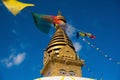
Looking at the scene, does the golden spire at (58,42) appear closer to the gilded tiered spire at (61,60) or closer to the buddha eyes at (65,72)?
the gilded tiered spire at (61,60)

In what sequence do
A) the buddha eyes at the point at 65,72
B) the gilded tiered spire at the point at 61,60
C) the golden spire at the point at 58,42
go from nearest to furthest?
1. the buddha eyes at the point at 65,72
2. the gilded tiered spire at the point at 61,60
3. the golden spire at the point at 58,42

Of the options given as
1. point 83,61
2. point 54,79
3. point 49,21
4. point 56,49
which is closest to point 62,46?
point 56,49

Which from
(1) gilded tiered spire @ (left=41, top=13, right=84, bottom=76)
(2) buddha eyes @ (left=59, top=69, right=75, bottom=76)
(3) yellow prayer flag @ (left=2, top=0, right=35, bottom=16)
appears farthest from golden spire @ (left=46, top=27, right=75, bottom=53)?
(3) yellow prayer flag @ (left=2, top=0, right=35, bottom=16)

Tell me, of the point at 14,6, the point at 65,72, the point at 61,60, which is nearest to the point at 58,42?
the point at 61,60

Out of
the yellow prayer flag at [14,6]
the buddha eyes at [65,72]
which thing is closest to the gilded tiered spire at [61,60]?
the buddha eyes at [65,72]

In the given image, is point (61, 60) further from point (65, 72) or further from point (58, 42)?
point (58, 42)

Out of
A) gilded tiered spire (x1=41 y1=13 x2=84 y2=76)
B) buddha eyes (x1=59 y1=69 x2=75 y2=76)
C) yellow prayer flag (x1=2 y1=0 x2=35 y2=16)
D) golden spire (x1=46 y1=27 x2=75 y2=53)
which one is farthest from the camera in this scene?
golden spire (x1=46 y1=27 x2=75 y2=53)

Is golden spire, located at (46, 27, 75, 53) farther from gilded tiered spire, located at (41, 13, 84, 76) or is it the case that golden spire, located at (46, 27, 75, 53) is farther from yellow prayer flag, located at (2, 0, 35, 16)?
yellow prayer flag, located at (2, 0, 35, 16)

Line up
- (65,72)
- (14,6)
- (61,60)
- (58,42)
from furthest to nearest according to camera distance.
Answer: (58,42), (61,60), (65,72), (14,6)

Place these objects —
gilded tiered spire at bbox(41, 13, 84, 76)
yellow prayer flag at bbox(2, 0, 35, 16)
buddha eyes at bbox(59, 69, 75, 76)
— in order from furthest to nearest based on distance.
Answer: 1. gilded tiered spire at bbox(41, 13, 84, 76)
2. buddha eyes at bbox(59, 69, 75, 76)
3. yellow prayer flag at bbox(2, 0, 35, 16)

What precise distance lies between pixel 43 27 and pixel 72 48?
40.5 meters

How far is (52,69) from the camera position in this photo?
49.2 metres

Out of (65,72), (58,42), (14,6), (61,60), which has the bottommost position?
(14,6)

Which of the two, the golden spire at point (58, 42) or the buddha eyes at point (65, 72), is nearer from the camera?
the buddha eyes at point (65, 72)
